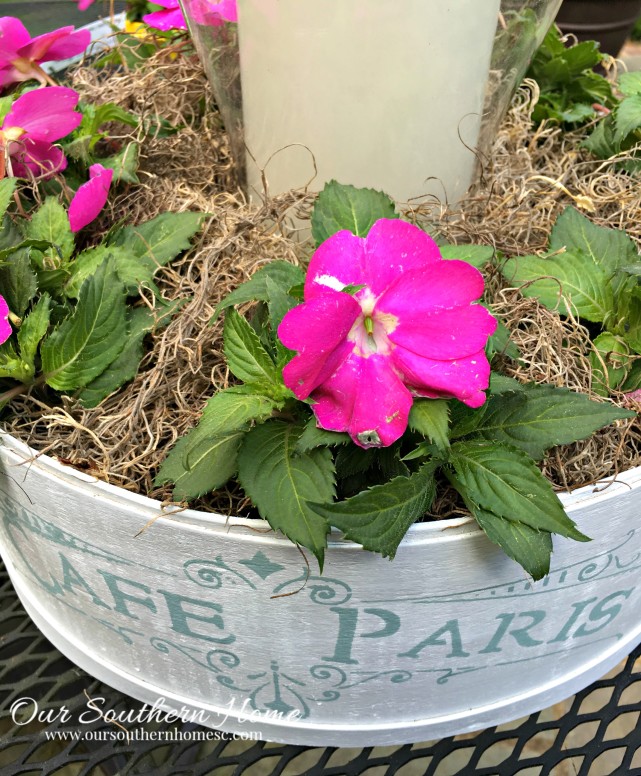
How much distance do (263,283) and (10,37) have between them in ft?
1.09

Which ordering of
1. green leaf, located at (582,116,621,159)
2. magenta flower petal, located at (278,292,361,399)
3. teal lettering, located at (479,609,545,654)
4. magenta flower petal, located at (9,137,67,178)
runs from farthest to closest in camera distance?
green leaf, located at (582,116,621,159) → magenta flower petal, located at (9,137,67,178) → teal lettering, located at (479,609,545,654) → magenta flower petal, located at (278,292,361,399)

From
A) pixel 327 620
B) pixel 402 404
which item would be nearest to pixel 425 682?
pixel 327 620

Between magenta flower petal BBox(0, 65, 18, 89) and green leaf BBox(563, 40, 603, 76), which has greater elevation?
magenta flower petal BBox(0, 65, 18, 89)

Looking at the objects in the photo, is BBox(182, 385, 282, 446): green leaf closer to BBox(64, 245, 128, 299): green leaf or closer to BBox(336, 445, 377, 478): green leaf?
BBox(336, 445, 377, 478): green leaf

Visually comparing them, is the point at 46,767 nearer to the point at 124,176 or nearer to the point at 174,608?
the point at 174,608

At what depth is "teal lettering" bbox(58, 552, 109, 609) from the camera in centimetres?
46

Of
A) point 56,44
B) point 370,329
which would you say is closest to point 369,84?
point 370,329

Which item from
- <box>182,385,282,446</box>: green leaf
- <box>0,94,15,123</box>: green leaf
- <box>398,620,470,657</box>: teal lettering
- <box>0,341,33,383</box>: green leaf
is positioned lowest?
<box>398,620,470,657</box>: teal lettering

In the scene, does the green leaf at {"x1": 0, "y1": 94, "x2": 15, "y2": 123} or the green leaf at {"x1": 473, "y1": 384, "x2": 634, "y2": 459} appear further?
the green leaf at {"x1": 0, "y1": 94, "x2": 15, "y2": 123}

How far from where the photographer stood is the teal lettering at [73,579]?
18.2 inches

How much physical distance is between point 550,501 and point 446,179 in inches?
10.5

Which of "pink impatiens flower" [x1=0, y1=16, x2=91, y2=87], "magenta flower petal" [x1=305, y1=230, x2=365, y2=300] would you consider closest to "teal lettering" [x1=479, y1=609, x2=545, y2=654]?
"magenta flower petal" [x1=305, y1=230, x2=365, y2=300]

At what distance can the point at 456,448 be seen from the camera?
1.26 ft

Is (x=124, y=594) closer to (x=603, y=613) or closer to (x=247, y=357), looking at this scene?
(x=247, y=357)
